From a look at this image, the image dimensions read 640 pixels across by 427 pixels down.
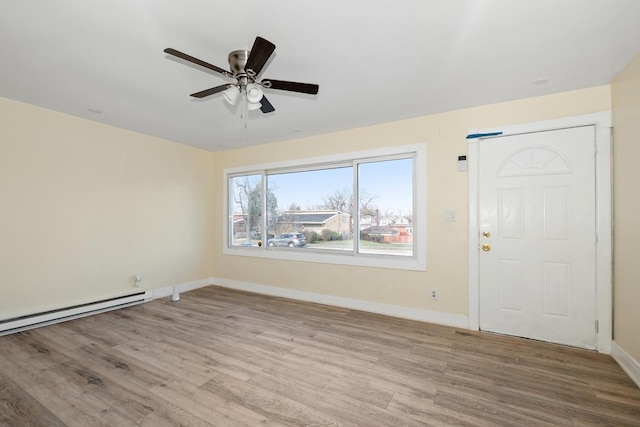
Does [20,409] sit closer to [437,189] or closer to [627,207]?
[437,189]

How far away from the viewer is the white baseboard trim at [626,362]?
221cm

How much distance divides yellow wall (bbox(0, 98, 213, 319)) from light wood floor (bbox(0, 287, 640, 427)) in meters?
0.61

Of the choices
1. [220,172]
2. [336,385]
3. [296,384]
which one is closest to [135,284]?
[220,172]

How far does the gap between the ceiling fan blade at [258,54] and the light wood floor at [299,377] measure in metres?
2.37

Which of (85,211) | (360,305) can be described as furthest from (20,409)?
(360,305)

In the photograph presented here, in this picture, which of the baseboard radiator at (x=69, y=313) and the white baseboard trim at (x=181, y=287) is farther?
the white baseboard trim at (x=181, y=287)

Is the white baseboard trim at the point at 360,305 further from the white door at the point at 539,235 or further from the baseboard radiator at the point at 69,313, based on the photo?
the baseboard radiator at the point at 69,313

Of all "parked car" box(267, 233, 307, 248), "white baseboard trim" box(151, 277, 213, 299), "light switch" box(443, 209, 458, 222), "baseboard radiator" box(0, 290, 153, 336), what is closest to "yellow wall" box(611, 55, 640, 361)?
"light switch" box(443, 209, 458, 222)

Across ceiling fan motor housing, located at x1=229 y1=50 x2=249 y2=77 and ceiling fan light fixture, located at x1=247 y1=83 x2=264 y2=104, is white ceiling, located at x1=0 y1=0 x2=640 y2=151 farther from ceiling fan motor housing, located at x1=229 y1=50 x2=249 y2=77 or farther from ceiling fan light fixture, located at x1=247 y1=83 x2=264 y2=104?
ceiling fan light fixture, located at x1=247 y1=83 x2=264 y2=104

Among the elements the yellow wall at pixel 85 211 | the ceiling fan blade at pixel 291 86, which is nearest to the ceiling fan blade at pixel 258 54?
the ceiling fan blade at pixel 291 86

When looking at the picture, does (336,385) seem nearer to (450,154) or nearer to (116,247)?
(450,154)

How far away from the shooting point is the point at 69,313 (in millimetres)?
3506

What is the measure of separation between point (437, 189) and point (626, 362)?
7.34 ft

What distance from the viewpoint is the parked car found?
185 inches
